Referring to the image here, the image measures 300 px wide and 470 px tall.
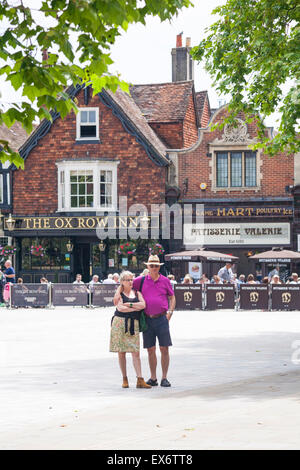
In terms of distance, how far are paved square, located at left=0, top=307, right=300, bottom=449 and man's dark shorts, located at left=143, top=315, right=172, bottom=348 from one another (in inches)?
26.2

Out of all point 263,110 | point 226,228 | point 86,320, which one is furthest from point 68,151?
point 263,110

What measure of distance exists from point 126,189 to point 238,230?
17.9 feet

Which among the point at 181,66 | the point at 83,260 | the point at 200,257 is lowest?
the point at 83,260

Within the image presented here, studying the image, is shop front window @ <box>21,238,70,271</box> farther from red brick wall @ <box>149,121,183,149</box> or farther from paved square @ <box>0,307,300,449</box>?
paved square @ <box>0,307,300,449</box>

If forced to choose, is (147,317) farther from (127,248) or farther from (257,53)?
(127,248)

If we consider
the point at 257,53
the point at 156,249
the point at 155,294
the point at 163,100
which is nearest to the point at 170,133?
the point at 163,100

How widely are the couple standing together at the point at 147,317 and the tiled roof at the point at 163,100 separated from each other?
31.9 meters

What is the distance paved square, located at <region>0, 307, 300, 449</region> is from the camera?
8820 millimetres

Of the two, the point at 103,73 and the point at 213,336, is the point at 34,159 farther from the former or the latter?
the point at 103,73

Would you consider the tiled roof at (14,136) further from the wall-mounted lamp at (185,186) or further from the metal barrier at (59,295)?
the metal barrier at (59,295)

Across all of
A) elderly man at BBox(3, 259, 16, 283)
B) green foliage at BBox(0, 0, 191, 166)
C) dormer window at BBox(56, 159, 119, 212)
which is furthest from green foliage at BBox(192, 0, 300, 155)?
dormer window at BBox(56, 159, 119, 212)

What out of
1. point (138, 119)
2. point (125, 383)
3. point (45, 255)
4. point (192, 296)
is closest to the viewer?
point (125, 383)

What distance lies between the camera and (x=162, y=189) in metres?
42.4

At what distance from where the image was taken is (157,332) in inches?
527
